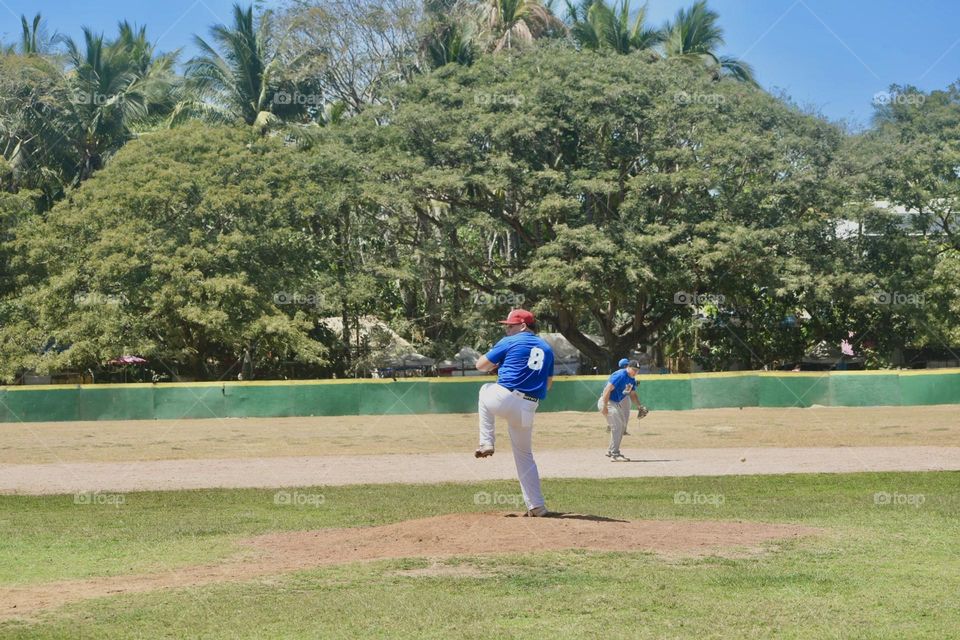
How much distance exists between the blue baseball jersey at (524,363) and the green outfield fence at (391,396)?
22.5 metres

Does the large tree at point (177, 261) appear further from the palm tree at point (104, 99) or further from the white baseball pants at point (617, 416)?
the white baseball pants at point (617, 416)

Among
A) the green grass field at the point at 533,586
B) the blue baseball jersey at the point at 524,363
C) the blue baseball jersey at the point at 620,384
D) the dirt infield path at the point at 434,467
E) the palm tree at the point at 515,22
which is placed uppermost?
the palm tree at the point at 515,22

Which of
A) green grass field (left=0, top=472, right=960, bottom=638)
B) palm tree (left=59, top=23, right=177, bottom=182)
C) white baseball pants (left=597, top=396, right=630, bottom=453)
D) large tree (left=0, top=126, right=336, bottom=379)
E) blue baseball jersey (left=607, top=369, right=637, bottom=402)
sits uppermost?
palm tree (left=59, top=23, right=177, bottom=182)

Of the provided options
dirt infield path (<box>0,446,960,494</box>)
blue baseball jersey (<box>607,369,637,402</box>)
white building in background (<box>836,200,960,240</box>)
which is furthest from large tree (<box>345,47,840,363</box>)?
blue baseball jersey (<box>607,369,637,402</box>)

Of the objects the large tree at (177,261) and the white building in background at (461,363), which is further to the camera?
the white building in background at (461,363)

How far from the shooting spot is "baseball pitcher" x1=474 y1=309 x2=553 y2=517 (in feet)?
34.3

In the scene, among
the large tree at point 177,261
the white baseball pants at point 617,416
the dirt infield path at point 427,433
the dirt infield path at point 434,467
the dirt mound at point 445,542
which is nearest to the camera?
the dirt mound at point 445,542

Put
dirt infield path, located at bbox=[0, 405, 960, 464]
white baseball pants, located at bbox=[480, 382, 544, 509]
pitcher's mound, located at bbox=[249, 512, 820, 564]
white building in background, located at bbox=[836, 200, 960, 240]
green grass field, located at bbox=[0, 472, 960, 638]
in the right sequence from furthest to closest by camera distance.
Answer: white building in background, located at bbox=[836, 200, 960, 240], dirt infield path, located at bbox=[0, 405, 960, 464], white baseball pants, located at bbox=[480, 382, 544, 509], pitcher's mound, located at bbox=[249, 512, 820, 564], green grass field, located at bbox=[0, 472, 960, 638]

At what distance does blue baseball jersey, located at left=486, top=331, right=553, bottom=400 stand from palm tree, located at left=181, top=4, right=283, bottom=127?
43273 millimetres

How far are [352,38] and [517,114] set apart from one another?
16.8 meters

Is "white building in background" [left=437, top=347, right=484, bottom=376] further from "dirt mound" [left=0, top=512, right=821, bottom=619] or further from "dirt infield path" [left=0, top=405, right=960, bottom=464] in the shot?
"dirt mound" [left=0, top=512, right=821, bottom=619]

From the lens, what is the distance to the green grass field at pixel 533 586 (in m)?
6.93

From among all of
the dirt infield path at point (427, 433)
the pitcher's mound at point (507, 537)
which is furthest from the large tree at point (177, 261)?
the pitcher's mound at point (507, 537)

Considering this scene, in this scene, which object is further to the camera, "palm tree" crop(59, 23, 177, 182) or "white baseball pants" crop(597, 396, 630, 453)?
"palm tree" crop(59, 23, 177, 182)
